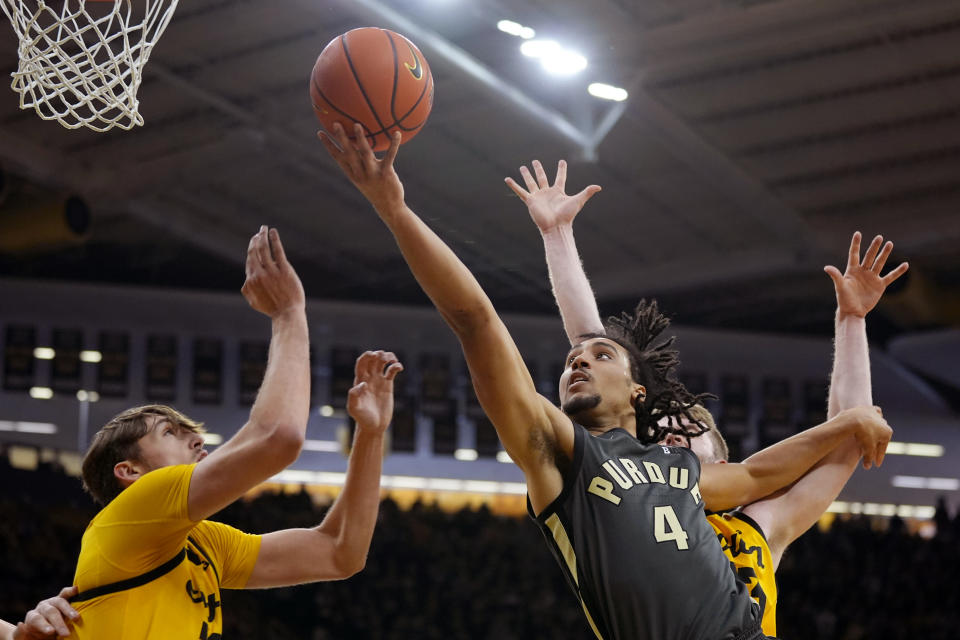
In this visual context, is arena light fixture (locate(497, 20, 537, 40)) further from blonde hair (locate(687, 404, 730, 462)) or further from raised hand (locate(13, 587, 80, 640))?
raised hand (locate(13, 587, 80, 640))

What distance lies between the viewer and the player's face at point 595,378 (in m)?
3.16

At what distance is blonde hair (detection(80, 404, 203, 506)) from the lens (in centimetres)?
304

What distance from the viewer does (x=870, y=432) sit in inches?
140

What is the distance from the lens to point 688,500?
3.00 m

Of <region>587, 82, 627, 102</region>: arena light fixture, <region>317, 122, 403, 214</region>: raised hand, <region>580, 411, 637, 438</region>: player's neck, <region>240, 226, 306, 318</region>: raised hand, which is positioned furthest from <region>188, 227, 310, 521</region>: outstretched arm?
<region>587, 82, 627, 102</region>: arena light fixture

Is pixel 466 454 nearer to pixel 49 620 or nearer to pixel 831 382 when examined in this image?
pixel 831 382

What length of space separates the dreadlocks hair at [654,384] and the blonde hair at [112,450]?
136cm

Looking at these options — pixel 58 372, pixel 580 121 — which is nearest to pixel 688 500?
pixel 580 121

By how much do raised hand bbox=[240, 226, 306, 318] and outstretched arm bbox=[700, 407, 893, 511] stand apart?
1.39 m

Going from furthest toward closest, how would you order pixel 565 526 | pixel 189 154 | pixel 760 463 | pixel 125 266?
pixel 125 266 → pixel 189 154 → pixel 760 463 → pixel 565 526

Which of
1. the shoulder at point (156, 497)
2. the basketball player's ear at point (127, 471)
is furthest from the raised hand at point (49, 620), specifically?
the basketball player's ear at point (127, 471)

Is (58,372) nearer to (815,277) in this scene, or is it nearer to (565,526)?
(815,277)

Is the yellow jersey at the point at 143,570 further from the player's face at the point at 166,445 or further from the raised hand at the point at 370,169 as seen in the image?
the raised hand at the point at 370,169

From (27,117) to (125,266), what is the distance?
16.0 feet
